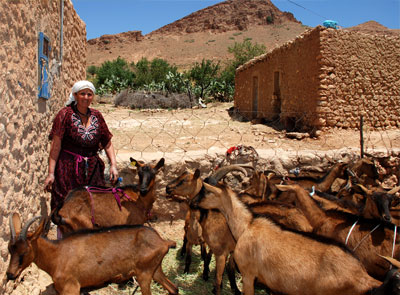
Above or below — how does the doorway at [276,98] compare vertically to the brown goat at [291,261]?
above

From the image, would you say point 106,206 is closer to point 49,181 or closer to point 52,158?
point 49,181

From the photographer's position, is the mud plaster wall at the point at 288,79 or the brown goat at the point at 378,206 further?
the mud plaster wall at the point at 288,79

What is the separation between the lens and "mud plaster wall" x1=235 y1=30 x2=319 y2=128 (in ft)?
35.2

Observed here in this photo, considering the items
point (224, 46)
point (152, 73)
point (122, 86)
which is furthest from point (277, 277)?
point (224, 46)

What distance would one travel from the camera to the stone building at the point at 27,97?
3169 mm

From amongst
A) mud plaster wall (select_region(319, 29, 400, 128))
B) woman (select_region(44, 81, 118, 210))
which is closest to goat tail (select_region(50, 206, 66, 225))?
woman (select_region(44, 81, 118, 210))

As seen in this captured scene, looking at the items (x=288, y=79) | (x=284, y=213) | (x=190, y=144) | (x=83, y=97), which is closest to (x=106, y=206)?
(x=83, y=97)

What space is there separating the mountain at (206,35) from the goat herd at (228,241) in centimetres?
5508

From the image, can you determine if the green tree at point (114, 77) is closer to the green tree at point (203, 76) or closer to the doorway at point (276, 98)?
the green tree at point (203, 76)

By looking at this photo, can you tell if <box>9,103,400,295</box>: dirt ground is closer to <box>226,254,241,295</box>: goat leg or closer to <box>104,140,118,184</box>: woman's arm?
<box>226,254,241,295</box>: goat leg

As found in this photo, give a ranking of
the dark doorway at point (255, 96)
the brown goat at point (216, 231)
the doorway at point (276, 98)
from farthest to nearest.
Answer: the dark doorway at point (255, 96), the doorway at point (276, 98), the brown goat at point (216, 231)

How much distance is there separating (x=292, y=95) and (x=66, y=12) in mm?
8662

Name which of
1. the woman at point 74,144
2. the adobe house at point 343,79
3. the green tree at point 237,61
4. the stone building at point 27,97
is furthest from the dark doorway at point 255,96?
the woman at point 74,144

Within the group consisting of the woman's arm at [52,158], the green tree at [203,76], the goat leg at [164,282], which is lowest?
the goat leg at [164,282]
